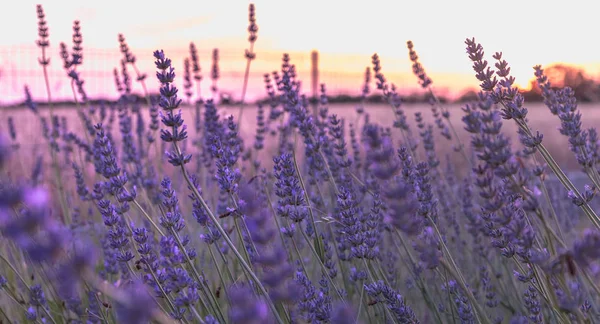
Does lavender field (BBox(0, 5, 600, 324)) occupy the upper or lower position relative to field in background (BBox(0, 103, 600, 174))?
upper

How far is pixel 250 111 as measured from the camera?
53.2 ft

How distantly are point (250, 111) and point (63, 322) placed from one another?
13.5 m

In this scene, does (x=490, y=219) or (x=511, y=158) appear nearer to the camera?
(x=511, y=158)

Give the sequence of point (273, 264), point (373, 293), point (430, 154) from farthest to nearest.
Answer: point (430, 154) → point (373, 293) → point (273, 264)

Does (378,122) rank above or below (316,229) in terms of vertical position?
below

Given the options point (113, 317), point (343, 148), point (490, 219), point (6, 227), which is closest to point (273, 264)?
point (6, 227)

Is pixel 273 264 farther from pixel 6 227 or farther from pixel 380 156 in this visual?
pixel 6 227

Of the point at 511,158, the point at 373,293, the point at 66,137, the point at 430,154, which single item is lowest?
the point at 66,137

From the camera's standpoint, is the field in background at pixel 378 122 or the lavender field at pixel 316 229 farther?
the field in background at pixel 378 122

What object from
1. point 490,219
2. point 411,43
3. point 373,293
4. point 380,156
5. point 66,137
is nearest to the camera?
point 380,156

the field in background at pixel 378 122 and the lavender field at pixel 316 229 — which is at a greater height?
the lavender field at pixel 316 229

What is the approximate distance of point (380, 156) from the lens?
118 cm

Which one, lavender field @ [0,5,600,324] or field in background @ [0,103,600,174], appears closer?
lavender field @ [0,5,600,324]

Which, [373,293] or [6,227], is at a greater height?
[6,227]
